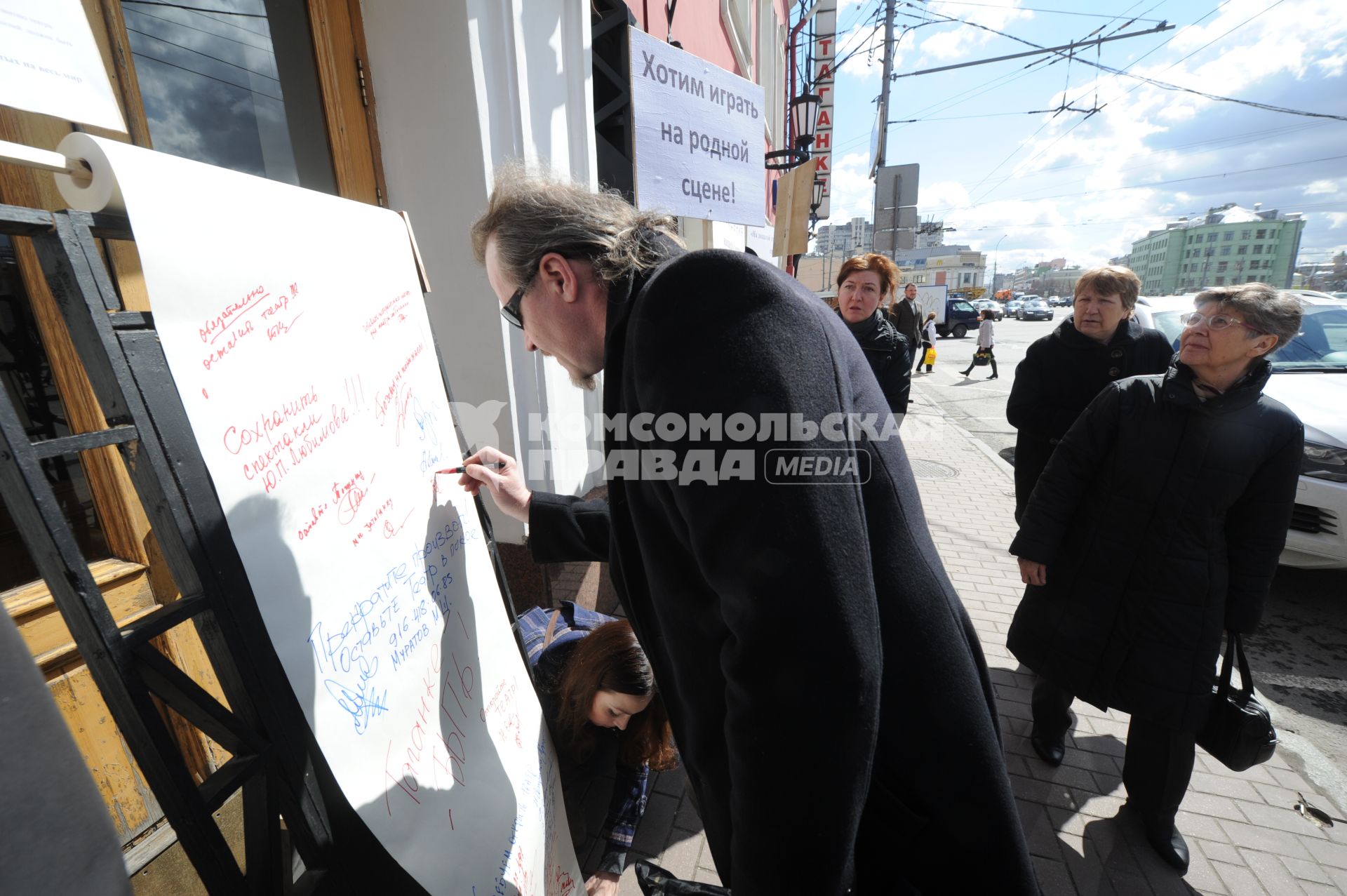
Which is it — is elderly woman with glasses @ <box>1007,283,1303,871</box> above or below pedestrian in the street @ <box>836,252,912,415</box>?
below

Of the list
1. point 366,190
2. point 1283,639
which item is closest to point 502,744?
point 366,190

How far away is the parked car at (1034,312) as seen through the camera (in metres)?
36.3

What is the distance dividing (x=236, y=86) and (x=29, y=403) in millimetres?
1127

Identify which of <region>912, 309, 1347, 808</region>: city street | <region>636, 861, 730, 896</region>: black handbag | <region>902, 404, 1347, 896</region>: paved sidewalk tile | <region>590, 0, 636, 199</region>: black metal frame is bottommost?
<region>912, 309, 1347, 808</region>: city street

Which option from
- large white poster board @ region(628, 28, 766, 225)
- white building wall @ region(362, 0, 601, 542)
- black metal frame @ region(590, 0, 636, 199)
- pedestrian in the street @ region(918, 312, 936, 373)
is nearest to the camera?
white building wall @ region(362, 0, 601, 542)

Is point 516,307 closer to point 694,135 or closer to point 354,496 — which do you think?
point 354,496

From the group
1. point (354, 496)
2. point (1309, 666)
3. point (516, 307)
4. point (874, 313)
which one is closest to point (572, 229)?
point (516, 307)

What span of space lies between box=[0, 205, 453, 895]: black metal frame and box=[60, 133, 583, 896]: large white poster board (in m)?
0.03

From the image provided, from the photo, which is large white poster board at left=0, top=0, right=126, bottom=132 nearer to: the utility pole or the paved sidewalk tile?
the paved sidewalk tile

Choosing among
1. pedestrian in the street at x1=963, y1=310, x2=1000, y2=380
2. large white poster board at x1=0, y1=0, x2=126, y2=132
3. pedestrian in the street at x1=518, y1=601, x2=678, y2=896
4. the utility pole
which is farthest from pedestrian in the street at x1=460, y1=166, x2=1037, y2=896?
the utility pole

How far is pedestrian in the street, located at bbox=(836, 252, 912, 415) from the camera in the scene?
3.80 meters

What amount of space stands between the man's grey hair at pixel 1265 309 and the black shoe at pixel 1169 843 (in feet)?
5.52

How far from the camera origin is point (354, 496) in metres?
1.08
